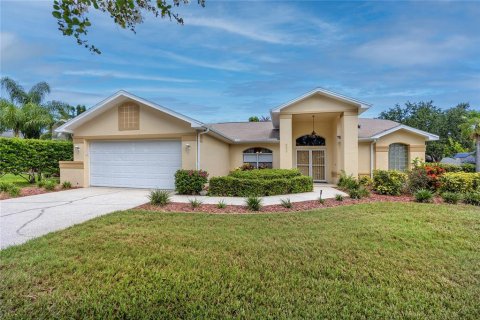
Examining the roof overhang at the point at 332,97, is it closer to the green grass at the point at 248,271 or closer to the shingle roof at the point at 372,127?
the shingle roof at the point at 372,127

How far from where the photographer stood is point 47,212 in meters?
7.52

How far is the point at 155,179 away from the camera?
12.6 metres

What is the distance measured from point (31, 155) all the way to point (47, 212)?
9.41 m

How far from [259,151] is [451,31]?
11.5 meters

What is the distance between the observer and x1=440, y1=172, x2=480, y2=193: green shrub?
366 inches

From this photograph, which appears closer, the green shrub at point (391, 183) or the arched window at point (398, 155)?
the green shrub at point (391, 183)

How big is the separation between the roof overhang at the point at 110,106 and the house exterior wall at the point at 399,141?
11641 mm

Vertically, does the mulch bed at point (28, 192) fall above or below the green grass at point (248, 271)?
above

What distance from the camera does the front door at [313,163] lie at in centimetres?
1694

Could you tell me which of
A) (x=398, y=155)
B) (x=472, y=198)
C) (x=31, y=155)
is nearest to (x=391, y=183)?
(x=472, y=198)

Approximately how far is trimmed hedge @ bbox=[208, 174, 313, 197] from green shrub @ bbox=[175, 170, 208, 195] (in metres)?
0.56

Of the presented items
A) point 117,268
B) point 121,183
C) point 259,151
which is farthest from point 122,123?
point 117,268

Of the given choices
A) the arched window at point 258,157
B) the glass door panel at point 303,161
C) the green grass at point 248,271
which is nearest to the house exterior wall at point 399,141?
the glass door panel at point 303,161

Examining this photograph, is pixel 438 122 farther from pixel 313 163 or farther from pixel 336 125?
pixel 313 163
